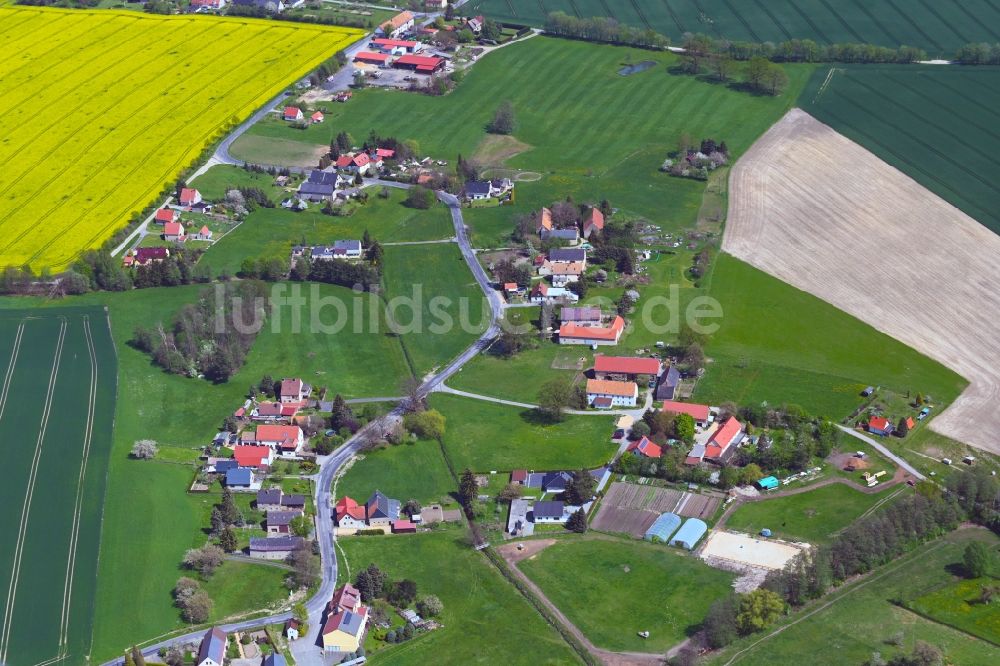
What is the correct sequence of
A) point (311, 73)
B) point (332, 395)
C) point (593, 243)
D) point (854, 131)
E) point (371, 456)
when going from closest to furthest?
point (371, 456), point (332, 395), point (593, 243), point (854, 131), point (311, 73)

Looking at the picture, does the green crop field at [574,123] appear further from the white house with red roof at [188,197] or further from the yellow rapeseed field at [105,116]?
the white house with red roof at [188,197]

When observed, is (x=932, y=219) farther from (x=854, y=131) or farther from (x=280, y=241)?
(x=280, y=241)

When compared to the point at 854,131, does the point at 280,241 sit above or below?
below

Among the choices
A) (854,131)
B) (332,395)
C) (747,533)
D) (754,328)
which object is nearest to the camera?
(747,533)

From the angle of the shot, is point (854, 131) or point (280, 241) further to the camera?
point (854, 131)

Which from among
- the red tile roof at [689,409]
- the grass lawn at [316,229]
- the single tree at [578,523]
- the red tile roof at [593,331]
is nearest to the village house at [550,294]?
the red tile roof at [593,331]

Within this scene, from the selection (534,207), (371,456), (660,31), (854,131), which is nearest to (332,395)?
(371,456)

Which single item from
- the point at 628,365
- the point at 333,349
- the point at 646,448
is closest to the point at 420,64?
the point at 333,349

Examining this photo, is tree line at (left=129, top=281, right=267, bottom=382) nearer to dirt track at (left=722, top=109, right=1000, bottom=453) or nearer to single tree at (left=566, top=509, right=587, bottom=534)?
single tree at (left=566, top=509, right=587, bottom=534)
